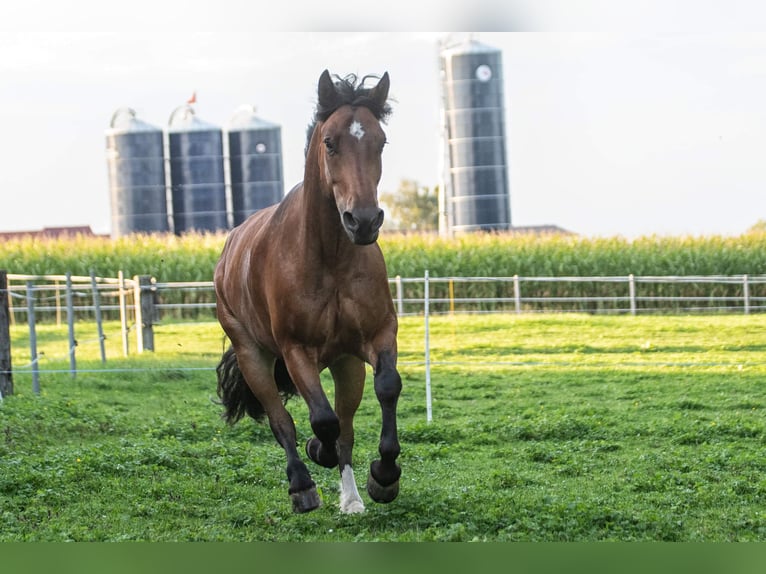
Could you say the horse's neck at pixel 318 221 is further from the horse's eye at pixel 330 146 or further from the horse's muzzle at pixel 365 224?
the horse's muzzle at pixel 365 224

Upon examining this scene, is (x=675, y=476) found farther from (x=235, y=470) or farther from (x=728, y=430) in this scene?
(x=235, y=470)

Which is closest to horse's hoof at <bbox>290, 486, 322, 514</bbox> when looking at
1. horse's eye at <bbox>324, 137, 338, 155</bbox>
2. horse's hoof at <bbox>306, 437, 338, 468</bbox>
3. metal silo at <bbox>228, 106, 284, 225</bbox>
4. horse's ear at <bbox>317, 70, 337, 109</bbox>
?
horse's hoof at <bbox>306, 437, 338, 468</bbox>

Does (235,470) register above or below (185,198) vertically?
below

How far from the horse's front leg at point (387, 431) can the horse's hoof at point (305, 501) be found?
33 centimetres

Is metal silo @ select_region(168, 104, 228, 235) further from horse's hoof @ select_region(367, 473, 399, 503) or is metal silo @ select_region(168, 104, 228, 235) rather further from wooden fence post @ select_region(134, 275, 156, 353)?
horse's hoof @ select_region(367, 473, 399, 503)

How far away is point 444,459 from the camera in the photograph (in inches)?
299

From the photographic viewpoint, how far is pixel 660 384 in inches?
489

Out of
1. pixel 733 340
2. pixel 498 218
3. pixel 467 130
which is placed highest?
pixel 467 130

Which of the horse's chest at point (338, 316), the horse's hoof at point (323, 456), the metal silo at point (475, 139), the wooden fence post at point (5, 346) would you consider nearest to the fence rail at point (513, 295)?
the metal silo at point (475, 139)

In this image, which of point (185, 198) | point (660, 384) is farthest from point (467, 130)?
point (660, 384)

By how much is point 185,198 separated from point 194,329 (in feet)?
31.1

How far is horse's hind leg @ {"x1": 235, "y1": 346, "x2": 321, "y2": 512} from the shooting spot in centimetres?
539

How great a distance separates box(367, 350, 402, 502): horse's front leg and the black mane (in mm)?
1226

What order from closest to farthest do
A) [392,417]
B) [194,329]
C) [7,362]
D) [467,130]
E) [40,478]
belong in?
[392,417] < [40,478] < [7,362] < [194,329] < [467,130]
